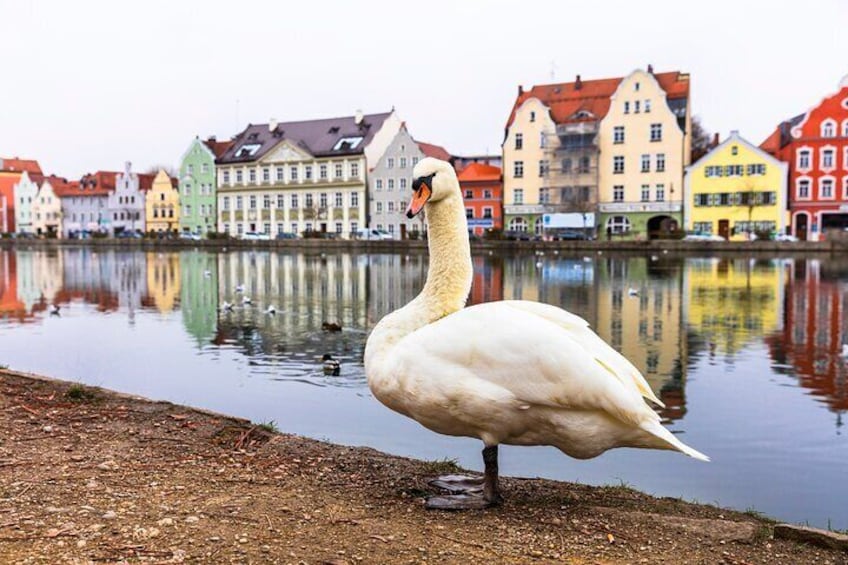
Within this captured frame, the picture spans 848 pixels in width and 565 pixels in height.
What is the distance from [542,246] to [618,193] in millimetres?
14721

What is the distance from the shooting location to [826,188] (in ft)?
219

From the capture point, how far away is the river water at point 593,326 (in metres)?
7.77

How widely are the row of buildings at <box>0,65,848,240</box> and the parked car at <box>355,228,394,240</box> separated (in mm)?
1680

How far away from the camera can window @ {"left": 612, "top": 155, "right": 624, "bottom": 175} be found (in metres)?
73.3

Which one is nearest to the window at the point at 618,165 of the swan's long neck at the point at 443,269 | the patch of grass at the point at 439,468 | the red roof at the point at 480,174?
the red roof at the point at 480,174

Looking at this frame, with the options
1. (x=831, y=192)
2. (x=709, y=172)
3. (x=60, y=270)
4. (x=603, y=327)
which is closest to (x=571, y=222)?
(x=709, y=172)

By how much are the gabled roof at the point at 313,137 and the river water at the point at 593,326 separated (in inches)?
2354

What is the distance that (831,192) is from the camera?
6631cm

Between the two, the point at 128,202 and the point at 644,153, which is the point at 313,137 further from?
the point at 644,153

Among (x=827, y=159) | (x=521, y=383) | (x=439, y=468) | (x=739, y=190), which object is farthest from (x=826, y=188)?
(x=521, y=383)

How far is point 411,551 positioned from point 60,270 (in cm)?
4279

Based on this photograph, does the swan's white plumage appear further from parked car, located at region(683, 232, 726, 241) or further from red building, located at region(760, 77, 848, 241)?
red building, located at region(760, 77, 848, 241)

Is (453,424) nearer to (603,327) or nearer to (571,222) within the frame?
(603,327)

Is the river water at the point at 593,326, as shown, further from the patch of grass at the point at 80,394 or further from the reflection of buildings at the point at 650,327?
the patch of grass at the point at 80,394
